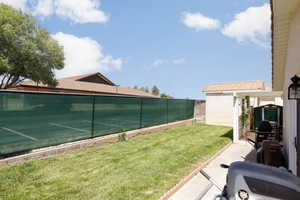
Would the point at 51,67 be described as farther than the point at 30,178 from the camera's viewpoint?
Yes

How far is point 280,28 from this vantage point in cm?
403

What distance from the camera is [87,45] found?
110ft

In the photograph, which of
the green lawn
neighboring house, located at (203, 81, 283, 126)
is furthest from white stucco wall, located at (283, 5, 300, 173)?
neighboring house, located at (203, 81, 283, 126)

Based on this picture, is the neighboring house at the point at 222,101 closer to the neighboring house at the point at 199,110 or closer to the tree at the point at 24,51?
the neighboring house at the point at 199,110

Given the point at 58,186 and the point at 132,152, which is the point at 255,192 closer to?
the point at 58,186

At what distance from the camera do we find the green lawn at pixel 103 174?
3.32 metres

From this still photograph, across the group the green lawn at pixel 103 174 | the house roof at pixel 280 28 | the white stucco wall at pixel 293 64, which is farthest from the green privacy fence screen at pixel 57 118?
the white stucco wall at pixel 293 64

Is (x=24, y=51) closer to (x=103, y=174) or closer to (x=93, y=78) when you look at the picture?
(x=93, y=78)

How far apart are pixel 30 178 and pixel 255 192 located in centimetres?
429

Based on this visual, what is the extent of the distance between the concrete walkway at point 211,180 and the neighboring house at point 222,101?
739cm

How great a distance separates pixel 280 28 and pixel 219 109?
35.5ft

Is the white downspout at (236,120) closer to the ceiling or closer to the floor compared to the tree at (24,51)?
closer to the floor

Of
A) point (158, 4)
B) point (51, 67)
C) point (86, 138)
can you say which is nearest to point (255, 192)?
point (86, 138)

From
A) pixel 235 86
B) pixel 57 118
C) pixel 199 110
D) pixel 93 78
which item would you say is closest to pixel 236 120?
pixel 57 118
